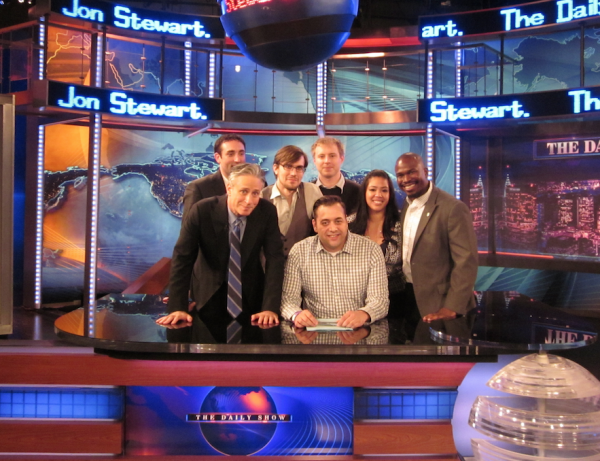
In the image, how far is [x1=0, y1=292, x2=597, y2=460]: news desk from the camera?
7.22 ft

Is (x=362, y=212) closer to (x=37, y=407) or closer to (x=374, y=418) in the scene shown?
(x=374, y=418)

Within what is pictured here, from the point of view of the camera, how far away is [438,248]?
10.1 feet

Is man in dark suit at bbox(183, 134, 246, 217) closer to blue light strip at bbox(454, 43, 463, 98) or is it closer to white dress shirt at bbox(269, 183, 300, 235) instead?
white dress shirt at bbox(269, 183, 300, 235)

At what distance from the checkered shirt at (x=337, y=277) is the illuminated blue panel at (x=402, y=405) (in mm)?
509

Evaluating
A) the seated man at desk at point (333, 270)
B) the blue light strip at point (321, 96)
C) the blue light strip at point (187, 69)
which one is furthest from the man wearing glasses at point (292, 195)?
the blue light strip at point (187, 69)

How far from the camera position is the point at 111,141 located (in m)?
7.86

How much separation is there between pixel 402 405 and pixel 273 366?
0.51 m

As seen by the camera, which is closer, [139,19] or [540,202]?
[139,19]

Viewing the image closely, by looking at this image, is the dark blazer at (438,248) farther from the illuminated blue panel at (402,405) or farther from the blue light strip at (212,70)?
the blue light strip at (212,70)

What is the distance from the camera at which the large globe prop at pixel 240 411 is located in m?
2.33

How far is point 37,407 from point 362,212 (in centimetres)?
187

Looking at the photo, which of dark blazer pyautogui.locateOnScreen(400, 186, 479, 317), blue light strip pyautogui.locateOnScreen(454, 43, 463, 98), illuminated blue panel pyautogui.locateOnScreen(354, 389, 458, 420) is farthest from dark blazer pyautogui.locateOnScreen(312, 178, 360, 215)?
blue light strip pyautogui.locateOnScreen(454, 43, 463, 98)

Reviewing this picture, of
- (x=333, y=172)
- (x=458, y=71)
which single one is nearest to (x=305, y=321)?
(x=333, y=172)

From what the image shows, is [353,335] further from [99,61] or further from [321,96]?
[321,96]
